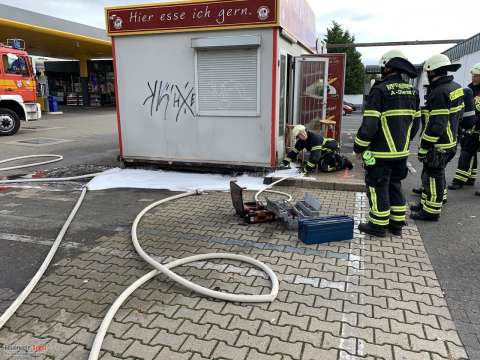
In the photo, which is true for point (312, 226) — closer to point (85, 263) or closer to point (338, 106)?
point (85, 263)

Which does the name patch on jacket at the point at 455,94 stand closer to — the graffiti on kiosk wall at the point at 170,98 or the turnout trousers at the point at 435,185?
the turnout trousers at the point at 435,185

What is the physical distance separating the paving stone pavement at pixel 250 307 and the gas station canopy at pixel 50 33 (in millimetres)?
18986

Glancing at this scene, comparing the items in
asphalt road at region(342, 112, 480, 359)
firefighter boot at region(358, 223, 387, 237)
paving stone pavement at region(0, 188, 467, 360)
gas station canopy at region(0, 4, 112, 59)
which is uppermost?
gas station canopy at region(0, 4, 112, 59)

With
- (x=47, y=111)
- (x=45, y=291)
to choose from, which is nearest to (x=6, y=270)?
(x=45, y=291)

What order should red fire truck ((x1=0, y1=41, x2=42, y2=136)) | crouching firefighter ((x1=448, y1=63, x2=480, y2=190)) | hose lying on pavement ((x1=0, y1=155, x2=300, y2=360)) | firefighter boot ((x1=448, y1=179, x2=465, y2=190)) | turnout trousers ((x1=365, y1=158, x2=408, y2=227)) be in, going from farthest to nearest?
red fire truck ((x1=0, y1=41, x2=42, y2=136)), firefighter boot ((x1=448, y1=179, x2=465, y2=190)), crouching firefighter ((x1=448, y1=63, x2=480, y2=190)), turnout trousers ((x1=365, y1=158, x2=408, y2=227)), hose lying on pavement ((x1=0, y1=155, x2=300, y2=360))

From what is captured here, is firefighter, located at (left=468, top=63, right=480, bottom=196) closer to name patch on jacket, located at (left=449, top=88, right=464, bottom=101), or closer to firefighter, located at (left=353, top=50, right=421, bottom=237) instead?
name patch on jacket, located at (left=449, top=88, right=464, bottom=101)

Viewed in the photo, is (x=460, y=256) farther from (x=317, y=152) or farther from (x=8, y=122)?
(x=8, y=122)

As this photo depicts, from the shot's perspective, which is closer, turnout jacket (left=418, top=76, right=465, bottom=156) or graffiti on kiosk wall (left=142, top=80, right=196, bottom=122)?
turnout jacket (left=418, top=76, right=465, bottom=156)

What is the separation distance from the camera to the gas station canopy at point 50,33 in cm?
1896

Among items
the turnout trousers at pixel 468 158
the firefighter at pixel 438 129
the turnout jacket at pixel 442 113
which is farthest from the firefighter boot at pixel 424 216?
the turnout trousers at pixel 468 158

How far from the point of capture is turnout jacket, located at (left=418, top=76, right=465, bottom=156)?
4.74m

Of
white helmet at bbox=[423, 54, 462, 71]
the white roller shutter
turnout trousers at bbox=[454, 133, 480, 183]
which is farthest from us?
the white roller shutter

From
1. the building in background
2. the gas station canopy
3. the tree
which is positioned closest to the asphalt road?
the building in background

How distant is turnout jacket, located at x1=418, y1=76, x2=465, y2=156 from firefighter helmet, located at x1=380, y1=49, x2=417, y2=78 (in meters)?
0.65
